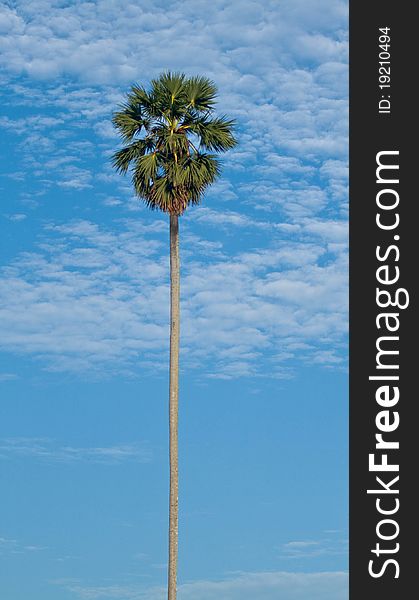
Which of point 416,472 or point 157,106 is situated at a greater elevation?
point 157,106

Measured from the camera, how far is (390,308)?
25.5 meters

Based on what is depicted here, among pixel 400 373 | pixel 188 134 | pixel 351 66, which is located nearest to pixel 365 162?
pixel 351 66

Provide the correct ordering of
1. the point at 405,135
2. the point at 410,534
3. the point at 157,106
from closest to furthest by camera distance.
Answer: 1. the point at 410,534
2. the point at 405,135
3. the point at 157,106

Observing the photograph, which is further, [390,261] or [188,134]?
[188,134]

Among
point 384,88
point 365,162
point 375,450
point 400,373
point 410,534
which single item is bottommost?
point 410,534

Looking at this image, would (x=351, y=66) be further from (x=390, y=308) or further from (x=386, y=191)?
(x=390, y=308)

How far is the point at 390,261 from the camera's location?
84.5 feet

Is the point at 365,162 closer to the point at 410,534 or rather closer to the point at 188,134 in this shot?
the point at 410,534

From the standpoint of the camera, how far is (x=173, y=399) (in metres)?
33.3

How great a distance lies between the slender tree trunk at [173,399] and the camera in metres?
32.1

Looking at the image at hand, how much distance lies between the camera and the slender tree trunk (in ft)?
105

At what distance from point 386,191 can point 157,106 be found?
1187cm

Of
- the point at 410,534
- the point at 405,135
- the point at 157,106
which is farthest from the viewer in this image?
the point at 157,106

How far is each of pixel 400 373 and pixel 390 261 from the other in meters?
2.50
